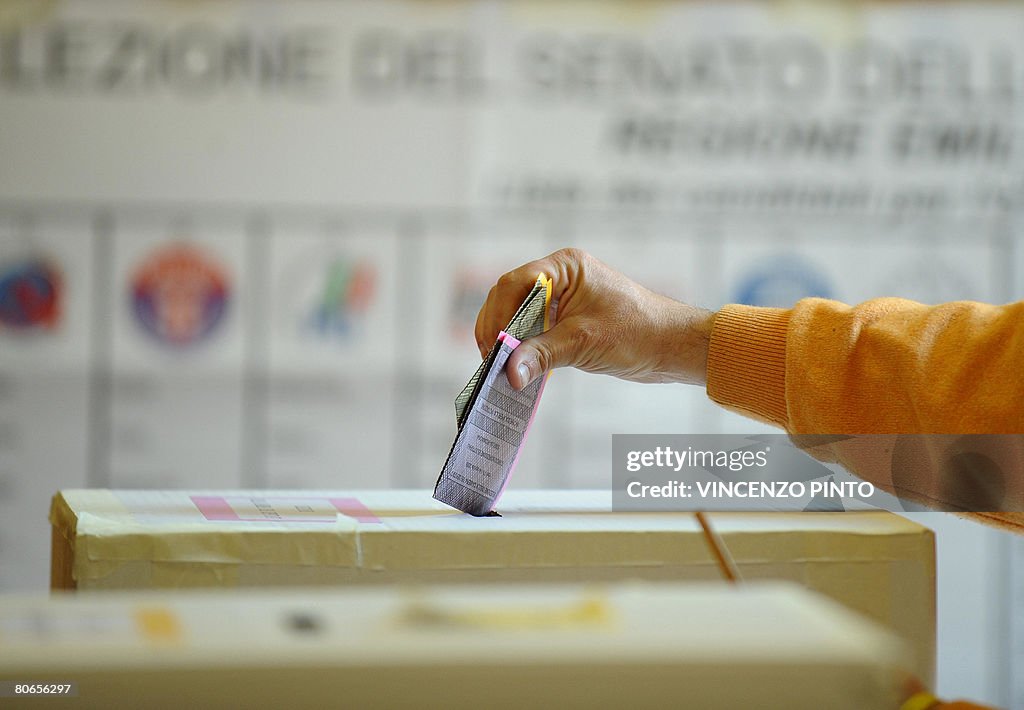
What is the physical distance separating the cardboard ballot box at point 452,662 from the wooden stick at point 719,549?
294 mm

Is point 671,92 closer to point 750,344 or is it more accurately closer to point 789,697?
point 750,344

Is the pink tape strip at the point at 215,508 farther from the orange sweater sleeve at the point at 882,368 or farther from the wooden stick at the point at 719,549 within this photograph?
the orange sweater sleeve at the point at 882,368

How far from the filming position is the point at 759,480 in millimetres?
709

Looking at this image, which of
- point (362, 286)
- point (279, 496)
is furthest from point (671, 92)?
point (279, 496)

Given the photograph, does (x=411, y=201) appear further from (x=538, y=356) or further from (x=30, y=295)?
(x=538, y=356)

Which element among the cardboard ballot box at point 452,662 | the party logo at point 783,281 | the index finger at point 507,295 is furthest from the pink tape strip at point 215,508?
the party logo at point 783,281

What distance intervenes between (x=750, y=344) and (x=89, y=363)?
52.2 inches

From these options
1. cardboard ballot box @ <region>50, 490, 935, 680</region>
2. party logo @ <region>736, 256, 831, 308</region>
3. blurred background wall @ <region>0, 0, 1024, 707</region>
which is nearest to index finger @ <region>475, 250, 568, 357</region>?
cardboard ballot box @ <region>50, 490, 935, 680</region>

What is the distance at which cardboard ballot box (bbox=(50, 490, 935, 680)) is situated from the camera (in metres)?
0.67

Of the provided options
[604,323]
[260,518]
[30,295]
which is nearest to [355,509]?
[260,518]

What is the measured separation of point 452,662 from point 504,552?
36 cm

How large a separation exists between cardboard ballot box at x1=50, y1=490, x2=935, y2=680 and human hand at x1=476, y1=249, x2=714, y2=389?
0.80ft

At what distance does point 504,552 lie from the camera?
70 cm

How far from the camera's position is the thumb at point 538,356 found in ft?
2.75
